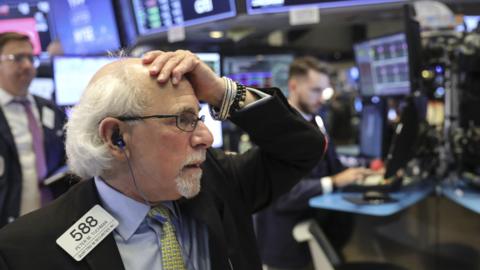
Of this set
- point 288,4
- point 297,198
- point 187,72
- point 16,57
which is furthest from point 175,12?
point 187,72

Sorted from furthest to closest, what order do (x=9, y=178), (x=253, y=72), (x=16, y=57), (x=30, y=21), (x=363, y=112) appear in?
(x=363, y=112) → (x=30, y=21) → (x=253, y=72) → (x=16, y=57) → (x=9, y=178)

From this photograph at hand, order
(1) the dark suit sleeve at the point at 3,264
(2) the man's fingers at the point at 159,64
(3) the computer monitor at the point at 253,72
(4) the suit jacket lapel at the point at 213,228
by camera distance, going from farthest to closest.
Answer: (3) the computer monitor at the point at 253,72, (4) the suit jacket lapel at the point at 213,228, (2) the man's fingers at the point at 159,64, (1) the dark suit sleeve at the point at 3,264

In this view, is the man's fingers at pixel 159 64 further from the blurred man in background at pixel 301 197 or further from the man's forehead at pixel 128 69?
the blurred man in background at pixel 301 197

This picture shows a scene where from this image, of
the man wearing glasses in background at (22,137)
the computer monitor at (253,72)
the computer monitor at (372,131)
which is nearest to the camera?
the man wearing glasses in background at (22,137)

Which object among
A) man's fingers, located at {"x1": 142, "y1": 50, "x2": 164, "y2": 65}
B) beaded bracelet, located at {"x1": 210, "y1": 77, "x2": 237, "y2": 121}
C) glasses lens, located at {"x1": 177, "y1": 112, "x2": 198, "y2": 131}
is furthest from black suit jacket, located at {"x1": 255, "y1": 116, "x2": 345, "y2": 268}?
man's fingers, located at {"x1": 142, "y1": 50, "x2": 164, "y2": 65}

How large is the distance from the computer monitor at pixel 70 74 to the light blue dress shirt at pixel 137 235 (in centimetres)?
185

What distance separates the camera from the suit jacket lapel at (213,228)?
1243mm

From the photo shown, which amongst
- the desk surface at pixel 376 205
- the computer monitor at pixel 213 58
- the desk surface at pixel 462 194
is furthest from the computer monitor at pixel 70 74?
the desk surface at pixel 462 194

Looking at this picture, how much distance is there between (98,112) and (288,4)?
4.58 feet

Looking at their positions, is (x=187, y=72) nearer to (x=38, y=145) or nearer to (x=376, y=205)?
(x=376, y=205)

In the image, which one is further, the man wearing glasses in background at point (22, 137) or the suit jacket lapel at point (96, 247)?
the man wearing glasses in background at point (22, 137)

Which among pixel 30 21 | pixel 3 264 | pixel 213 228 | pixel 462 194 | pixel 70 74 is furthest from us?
pixel 30 21

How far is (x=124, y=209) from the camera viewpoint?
1198 mm

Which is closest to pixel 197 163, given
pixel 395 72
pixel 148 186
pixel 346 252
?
pixel 148 186
